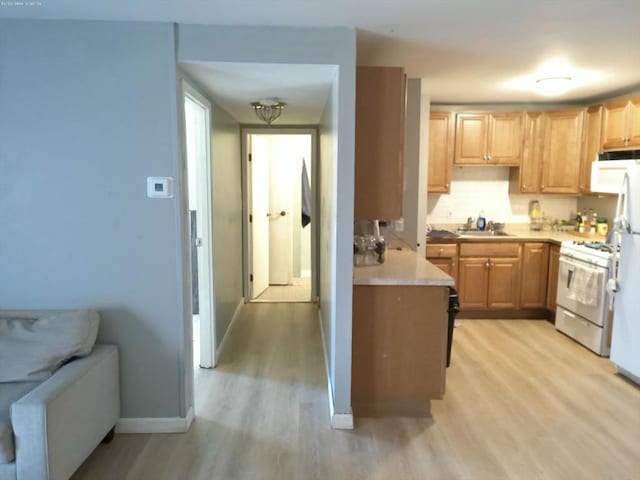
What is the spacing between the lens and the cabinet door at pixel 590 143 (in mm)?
4371

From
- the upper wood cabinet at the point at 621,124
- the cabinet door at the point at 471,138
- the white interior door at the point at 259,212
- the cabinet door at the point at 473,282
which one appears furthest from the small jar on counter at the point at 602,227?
the white interior door at the point at 259,212

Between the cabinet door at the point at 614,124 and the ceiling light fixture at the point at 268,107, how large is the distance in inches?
120

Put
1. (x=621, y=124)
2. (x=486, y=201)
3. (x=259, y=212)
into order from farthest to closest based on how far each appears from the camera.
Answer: (x=259, y=212), (x=486, y=201), (x=621, y=124)

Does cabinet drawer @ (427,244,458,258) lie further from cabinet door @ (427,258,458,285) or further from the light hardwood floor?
the light hardwood floor

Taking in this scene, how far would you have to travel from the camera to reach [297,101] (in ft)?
11.6

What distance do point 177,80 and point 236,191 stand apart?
7.87ft

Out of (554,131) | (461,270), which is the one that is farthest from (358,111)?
(554,131)

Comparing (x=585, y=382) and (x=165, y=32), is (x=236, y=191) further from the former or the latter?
(x=585, y=382)

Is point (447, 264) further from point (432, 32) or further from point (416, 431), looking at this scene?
point (432, 32)

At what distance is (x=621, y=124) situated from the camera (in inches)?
160

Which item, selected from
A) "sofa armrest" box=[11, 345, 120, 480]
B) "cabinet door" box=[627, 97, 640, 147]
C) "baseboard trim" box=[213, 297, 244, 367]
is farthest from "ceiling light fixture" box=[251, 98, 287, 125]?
"cabinet door" box=[627, 97, 640, 147]

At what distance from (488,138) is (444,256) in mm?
1370

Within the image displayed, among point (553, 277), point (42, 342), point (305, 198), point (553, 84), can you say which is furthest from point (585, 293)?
point (42, 342)

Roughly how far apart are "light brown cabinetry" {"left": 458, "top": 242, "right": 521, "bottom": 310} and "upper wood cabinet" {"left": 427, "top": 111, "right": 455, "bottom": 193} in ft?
2.31
